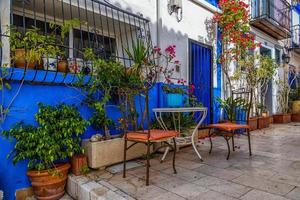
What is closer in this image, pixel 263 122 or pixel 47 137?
pixel 47 137

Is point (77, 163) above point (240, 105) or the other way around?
the other way around

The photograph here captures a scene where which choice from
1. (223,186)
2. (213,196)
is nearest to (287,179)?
(223,186)

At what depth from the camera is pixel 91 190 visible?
238 centimetres

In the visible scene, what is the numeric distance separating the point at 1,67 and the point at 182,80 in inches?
134

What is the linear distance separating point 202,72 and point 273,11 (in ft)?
16.9

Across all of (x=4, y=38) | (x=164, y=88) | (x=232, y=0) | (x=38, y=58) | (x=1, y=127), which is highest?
(x=232, y=0)

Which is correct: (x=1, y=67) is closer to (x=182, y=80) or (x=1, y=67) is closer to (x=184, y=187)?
(x=184, y=187)

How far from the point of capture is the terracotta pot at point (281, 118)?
8.36 metres

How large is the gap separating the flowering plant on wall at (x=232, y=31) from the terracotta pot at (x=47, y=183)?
4.85m

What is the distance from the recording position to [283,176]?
2670 mm

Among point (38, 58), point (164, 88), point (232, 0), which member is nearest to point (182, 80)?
point (164, 88)

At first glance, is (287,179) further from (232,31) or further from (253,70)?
(253,70)

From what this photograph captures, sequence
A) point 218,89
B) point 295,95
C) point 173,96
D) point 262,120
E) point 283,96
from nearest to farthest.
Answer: point 173,96
point 218,89
point 262,120
point 283,96
point 295,95

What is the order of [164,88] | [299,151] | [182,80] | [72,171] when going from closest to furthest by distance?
1. [72,171]
2. [299,151]
3. [164,88]
4. [182,80]
